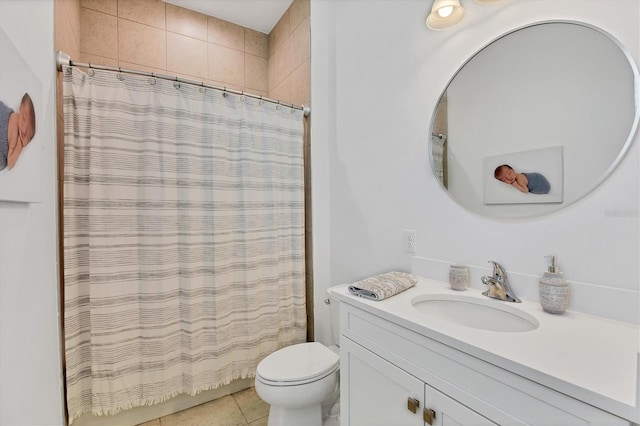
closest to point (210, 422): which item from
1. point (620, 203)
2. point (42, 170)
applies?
point (42, 170)

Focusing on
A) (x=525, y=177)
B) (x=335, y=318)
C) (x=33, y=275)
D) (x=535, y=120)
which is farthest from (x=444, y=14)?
(x=33, y=275)

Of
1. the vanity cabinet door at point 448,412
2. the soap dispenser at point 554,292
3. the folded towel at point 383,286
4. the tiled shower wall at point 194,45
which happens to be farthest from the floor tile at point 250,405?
the tiled shower wall at point 194,45

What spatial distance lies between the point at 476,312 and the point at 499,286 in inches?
5.1

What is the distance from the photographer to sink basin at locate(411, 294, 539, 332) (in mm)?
928

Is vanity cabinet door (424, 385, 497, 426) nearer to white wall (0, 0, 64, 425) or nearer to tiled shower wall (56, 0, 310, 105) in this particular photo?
white wall (0, 0, 64, 425)

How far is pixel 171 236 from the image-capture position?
63.1 inches

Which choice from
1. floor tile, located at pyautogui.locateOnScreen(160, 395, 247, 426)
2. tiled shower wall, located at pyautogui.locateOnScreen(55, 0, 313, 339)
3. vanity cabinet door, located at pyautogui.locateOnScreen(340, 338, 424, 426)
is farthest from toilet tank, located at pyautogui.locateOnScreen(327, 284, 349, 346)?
floor tile, located at pyautogui.locateOnScreen(160, 395, 247, 426)

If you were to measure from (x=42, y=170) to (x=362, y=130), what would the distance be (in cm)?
148

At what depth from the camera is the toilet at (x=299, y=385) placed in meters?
1.29

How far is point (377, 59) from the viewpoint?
1.56m

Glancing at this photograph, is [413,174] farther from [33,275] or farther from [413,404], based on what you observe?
[33,275]

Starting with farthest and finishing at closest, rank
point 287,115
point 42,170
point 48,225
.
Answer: point 287,115, point 48,225, point 42,170

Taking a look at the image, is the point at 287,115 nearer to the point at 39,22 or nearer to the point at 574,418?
the point at 39,22

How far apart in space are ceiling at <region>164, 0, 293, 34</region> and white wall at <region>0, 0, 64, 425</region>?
1.43m
